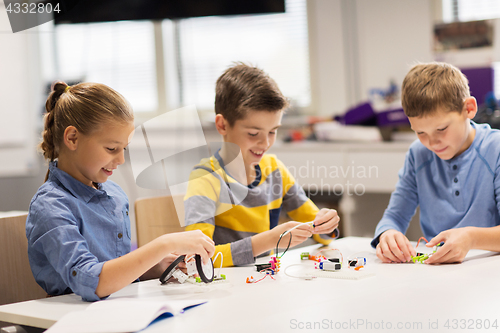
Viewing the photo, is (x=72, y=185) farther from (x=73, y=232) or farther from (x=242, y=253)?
(x=242, y=253)

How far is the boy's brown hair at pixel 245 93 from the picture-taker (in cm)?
130

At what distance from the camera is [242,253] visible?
3.63 feet

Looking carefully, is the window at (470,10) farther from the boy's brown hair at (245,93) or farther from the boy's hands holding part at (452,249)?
the boy's hands holding part at (452,249)

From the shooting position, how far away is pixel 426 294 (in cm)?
82

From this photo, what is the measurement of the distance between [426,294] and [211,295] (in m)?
0.36

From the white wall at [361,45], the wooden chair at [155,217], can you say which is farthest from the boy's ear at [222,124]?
the white wall at [361,45]

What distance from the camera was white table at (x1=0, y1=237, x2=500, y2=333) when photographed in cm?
70

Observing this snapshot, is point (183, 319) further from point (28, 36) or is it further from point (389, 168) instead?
point (28, 36)

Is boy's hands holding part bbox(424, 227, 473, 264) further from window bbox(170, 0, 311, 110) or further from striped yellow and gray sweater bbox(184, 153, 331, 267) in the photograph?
window bbox(170, 0, 311, 110)

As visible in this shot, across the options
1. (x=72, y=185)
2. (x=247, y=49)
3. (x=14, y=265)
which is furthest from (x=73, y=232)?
(x=247, y=49)

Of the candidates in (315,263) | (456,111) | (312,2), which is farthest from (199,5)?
(315,263)

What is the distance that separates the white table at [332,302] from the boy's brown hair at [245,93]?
46 centimetres

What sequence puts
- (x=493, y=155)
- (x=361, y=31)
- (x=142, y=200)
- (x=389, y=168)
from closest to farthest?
(x=493, y=155) < (x=142, y=200) < (x=389, y=168) < (x=361, y=31)

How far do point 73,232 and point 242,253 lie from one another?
0.37 metres
